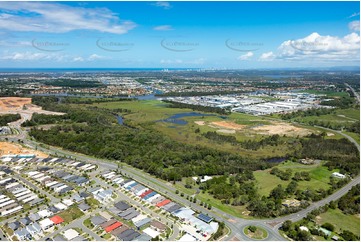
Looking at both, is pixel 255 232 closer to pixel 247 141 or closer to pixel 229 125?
pixel 247 141

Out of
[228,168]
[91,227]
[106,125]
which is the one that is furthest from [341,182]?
[106,125]

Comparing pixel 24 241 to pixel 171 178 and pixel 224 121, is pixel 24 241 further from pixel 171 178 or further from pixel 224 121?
pixel 224 121

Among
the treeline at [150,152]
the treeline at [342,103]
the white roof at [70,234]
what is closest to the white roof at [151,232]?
the white roof at [70,234]

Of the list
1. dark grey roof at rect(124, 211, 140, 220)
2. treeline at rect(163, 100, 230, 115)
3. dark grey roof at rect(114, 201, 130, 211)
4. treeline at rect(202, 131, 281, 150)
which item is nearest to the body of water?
treeline at rect(163, 100, 230, 115)

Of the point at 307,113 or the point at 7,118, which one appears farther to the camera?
the point at 307,113

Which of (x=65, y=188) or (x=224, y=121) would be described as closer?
(x=65, y=188)

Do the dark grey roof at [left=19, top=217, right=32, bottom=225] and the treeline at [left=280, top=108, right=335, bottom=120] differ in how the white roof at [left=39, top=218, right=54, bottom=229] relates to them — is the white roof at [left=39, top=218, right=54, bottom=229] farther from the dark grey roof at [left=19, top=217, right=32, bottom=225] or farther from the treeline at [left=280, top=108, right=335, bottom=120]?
the treeline at [left=280, top=108, right=335, bottom=120]

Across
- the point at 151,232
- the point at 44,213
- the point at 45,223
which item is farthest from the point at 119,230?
the point at 44,213
